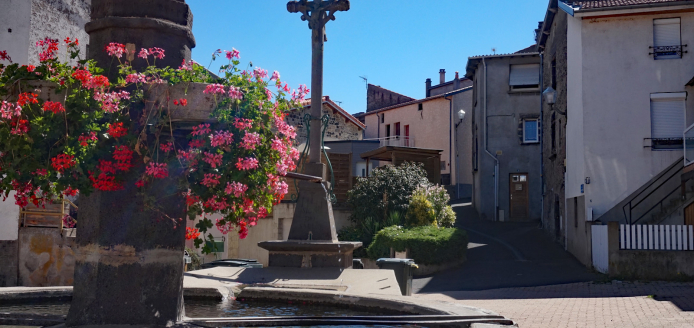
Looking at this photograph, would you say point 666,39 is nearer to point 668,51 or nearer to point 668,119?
point 668,51

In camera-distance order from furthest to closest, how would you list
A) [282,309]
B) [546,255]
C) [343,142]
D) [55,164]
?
[343,142]
[546,255]
[282,309]
[55,164]

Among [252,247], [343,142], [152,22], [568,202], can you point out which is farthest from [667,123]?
[343,142]

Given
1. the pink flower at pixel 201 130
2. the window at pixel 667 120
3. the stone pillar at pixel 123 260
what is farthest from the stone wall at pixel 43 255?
the window at pixel 667 120

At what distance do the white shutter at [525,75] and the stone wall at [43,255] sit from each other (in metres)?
21.1

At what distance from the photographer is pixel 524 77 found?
30.1m

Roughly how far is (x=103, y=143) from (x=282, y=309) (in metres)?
2.73

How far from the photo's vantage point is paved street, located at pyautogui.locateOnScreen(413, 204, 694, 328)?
30.3 feet

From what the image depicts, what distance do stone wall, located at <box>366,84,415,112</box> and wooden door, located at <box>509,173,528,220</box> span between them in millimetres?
22397

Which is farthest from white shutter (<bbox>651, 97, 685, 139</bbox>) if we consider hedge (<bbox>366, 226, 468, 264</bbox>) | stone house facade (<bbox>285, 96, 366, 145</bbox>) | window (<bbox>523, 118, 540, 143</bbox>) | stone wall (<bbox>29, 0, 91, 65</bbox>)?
stone house facade (<bbox>285, 96, 366, 145</bbox>)

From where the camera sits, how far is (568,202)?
21.0 m

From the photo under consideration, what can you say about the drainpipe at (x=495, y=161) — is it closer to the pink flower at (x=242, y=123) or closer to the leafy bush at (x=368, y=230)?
the leafy bush at (x=368, y=230)

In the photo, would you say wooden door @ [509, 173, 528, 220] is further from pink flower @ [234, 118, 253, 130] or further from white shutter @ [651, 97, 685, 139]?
pink flower @ [234, 118, 253, 130]

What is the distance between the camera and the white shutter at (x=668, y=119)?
58.4 ft

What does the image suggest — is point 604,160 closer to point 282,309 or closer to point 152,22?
point 282,309
